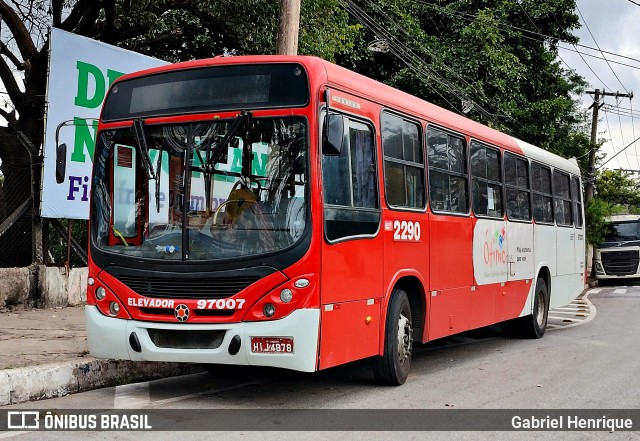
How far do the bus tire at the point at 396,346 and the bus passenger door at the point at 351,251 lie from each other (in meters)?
0.26

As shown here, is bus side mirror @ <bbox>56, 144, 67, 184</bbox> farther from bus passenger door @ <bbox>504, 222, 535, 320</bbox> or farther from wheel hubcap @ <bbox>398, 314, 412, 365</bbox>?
bus passenger door @ <bbox>504, 222, 535, 320</bbox>

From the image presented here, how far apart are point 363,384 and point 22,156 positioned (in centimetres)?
802

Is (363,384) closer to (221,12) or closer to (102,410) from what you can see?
(102,410)

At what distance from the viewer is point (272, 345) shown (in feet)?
21.9

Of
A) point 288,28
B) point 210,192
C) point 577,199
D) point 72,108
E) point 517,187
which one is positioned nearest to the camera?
point 210,192

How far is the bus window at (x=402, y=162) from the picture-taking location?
8195 mm

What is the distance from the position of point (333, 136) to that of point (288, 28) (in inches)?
213

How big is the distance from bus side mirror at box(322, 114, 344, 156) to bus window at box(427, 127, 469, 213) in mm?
2533

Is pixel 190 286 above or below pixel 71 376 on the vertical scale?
above

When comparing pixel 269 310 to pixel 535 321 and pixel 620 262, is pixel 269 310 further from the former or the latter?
pixel 620 262

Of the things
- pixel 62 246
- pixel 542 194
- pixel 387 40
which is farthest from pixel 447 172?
pixel 387 40

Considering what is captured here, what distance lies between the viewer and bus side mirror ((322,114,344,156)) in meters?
6.82

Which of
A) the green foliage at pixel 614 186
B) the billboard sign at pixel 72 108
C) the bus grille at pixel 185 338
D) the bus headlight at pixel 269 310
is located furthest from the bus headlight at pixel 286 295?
the green foliage at pixel 614 186

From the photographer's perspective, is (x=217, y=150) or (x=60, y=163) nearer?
(x=217, y=150)
